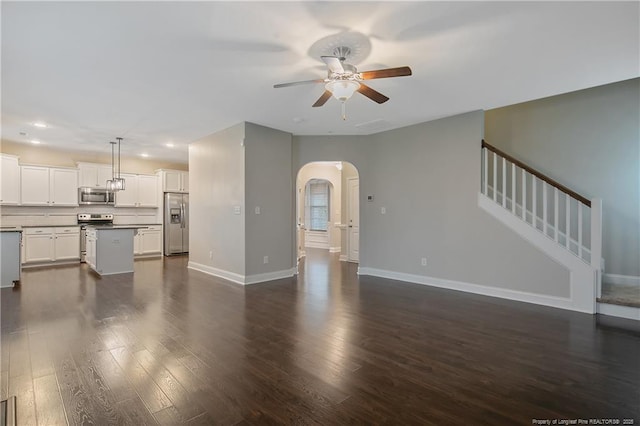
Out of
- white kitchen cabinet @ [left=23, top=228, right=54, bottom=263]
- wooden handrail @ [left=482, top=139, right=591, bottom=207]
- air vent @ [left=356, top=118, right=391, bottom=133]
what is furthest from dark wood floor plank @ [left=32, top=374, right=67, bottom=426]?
white kitchen cabinet @ [left=23, top=228, right=54, bottom=263]

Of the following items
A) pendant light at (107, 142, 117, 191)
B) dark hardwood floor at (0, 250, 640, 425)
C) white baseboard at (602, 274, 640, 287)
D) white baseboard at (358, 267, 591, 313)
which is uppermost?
pendant light at (107, 142, 117, 191)

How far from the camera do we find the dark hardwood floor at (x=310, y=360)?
1.86 m

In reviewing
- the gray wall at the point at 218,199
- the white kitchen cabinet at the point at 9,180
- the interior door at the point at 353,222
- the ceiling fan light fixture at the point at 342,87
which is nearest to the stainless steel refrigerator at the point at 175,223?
the gray wall at the point at 218,199

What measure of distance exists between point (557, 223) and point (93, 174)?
9.56 metres

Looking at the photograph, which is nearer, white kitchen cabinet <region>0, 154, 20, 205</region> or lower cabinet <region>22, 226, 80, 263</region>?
white kitchen cabinet <region>0, 154, 20, 205</region>

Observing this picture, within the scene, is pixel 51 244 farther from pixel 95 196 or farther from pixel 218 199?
pixel 218 199

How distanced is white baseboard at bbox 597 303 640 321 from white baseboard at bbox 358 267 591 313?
0.23 m

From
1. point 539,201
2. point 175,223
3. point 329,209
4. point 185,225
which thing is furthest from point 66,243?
point 539,201

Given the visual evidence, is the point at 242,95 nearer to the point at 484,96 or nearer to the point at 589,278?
the point at 484,96

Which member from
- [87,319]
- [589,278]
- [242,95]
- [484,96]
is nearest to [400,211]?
[484,96]

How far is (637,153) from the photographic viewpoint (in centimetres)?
436

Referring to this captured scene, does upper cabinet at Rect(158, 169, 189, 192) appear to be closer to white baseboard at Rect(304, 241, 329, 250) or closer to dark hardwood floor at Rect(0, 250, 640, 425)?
white baseboard at Rect(304, 241, 329, 250)

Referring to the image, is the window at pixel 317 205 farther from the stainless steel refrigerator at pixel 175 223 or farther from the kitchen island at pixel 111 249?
the kitchen island at pixel 111 249

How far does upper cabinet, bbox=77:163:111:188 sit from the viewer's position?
7.64 m
